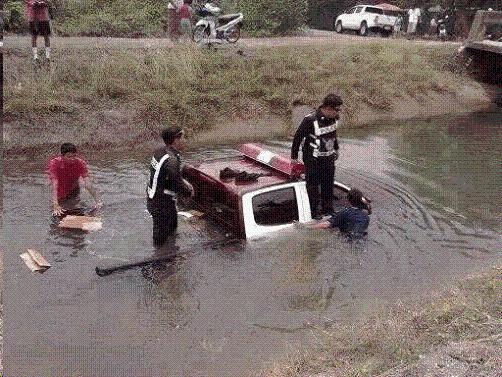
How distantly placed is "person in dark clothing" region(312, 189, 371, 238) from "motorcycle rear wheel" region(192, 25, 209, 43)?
431 inches

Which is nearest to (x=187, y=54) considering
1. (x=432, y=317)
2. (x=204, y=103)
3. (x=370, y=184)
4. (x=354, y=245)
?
(x=204, y=103)

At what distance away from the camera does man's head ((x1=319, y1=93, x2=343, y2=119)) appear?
7643mm

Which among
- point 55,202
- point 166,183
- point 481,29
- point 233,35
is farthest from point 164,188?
point 481,29

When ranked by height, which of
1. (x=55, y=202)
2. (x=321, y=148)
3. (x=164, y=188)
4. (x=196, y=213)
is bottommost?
(x=196, y=213)

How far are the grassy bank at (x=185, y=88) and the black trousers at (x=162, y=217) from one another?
22.0 feet

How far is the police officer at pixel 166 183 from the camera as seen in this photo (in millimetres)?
6816

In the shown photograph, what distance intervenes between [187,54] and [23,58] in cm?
409

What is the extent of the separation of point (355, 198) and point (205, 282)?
7.20 feet

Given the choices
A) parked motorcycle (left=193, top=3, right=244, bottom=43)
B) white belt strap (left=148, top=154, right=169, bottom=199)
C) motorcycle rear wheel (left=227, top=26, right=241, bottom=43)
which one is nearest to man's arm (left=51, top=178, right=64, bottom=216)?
white belt strap (left=148, top=154, right=169, bottom=199)

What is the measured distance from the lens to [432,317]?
5.36 metres

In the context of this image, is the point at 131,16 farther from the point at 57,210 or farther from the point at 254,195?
the point at 254,195

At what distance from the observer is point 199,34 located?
56.9 ft

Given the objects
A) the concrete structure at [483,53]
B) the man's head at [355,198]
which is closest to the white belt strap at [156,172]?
the man's head at [355,198]

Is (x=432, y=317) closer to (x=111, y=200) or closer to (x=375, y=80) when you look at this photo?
(x=111, y=200)
